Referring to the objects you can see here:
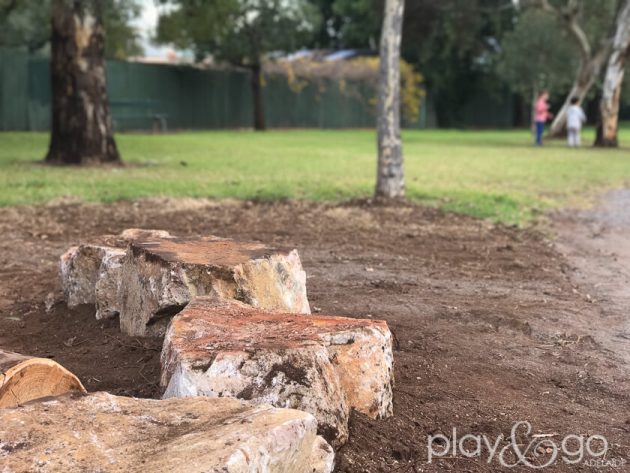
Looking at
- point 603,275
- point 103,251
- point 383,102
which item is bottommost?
point 603,275

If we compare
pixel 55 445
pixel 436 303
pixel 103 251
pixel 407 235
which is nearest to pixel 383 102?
pixel 407 235

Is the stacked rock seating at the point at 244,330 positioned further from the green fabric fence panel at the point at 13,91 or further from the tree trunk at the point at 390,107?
Result: the green fabric fence panel at the point at 13,91

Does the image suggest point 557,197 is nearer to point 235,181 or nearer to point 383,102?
point 383,102

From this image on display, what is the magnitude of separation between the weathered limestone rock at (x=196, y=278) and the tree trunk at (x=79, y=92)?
1002 centimetres

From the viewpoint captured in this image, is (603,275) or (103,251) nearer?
(103,251)

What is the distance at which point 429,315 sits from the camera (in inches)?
177

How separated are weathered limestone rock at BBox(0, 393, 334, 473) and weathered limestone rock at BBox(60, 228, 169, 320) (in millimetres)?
1662

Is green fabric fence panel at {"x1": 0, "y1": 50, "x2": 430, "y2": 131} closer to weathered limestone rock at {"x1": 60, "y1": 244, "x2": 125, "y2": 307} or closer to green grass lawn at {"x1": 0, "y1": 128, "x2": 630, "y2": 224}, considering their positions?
green grass lawn at {"x1": 0, "y1": 128, "x2": 630, "y2": 224}

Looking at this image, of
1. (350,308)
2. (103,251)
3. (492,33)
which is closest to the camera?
(103,251)

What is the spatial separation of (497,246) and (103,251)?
3.83 meters

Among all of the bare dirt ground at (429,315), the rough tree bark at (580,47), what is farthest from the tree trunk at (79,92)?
the rough tree bark at (580,47)

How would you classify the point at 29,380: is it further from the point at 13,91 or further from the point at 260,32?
the point at 260,32

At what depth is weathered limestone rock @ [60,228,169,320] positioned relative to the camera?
391 cm

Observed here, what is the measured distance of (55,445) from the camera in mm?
1978
